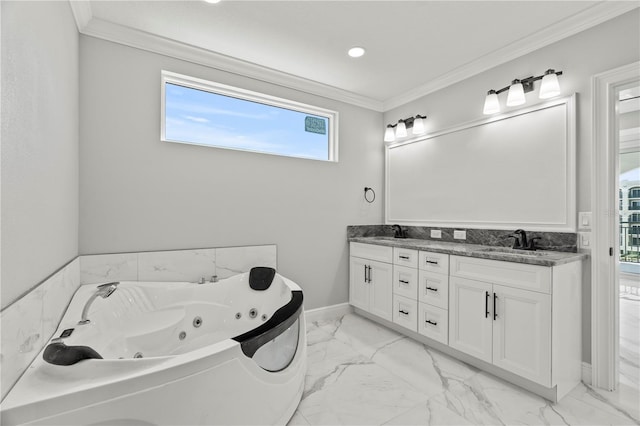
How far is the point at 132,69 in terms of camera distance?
7.76 feet

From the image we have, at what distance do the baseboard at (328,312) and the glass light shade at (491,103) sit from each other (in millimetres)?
2441

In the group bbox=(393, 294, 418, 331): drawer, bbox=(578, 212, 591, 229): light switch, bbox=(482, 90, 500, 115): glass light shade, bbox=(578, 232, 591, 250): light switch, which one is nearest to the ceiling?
bbox=(482, 90, 500, 115): glass light shade

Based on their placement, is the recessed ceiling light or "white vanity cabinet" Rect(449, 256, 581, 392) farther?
the recessed ceiling light

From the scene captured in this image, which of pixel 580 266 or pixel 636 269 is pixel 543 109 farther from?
pixel 636 269

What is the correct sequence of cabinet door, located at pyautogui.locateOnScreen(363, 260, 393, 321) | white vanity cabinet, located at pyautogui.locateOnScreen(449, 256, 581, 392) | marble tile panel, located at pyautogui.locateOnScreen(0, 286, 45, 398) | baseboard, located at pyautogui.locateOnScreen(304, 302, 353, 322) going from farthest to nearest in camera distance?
baseboard, located at pyautogui.locateOnScreen(304, 302, 353, 322)
cabinet door, located at pyautogui.locateOnScreen(363, 260, 393, 321)
white vanity cabinet, located at pyautogui.locateOnScreen(449, 256, 581, 392)
marble tile panel, located at pyautogui.locateOnScreen(0, 286, 45, 398)

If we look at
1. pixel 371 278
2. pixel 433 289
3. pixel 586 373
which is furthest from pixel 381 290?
pixel 586 373

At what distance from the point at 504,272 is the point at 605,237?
2.22 feet

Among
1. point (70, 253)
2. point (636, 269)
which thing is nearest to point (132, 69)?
point (70, 253)

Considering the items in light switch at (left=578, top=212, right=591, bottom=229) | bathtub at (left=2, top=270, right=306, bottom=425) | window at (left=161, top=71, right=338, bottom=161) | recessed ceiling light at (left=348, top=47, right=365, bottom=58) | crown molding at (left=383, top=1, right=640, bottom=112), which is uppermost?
recessed ceiling light at (left=348, top=47, right=365, bottom=58)

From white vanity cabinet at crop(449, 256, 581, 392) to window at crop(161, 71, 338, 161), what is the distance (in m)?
1.99

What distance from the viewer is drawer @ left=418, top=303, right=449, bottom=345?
246cm

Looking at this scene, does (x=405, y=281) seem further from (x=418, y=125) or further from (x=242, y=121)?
(x=242, y=121)

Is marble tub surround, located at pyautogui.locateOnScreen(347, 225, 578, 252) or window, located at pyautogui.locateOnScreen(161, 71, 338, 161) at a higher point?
window, located at pyautogui.locateOnScreen(161, 71, 338, 161)

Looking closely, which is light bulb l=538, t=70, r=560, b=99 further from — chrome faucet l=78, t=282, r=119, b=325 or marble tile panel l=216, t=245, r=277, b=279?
chrome faucet l=78, t=282, r=119, b=325
